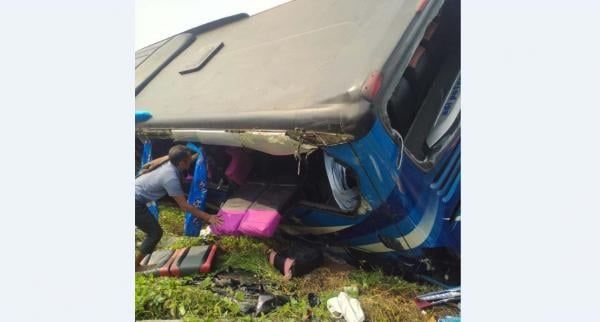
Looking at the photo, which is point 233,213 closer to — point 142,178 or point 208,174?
point 208,174

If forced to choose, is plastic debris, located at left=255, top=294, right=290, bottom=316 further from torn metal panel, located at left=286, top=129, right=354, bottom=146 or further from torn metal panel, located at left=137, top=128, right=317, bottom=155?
torn metal panel, located at left=286, top=129, right=354, bottom=146

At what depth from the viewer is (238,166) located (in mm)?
2543

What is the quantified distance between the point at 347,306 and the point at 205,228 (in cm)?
120

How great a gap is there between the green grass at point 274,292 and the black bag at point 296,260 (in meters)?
0.04

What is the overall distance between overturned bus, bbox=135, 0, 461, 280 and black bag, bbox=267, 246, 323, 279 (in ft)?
0.53

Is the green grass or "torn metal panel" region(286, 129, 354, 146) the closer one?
"torn metal panel" region(286, 129, 354, 146)

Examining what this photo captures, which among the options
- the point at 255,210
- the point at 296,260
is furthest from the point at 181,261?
the point at 296,260

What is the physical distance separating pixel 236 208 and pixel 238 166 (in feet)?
1.00

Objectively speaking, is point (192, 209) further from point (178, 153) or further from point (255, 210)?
point (255, 210)

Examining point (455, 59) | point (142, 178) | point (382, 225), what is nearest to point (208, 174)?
point (142, 178)

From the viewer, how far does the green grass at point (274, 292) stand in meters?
2.01

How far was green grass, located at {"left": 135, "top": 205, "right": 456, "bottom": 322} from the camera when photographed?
201 centimetres

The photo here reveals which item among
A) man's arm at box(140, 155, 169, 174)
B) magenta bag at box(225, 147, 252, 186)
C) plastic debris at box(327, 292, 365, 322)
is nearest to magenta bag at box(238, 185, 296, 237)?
magenta bag at box(225, 147, 252, 186)

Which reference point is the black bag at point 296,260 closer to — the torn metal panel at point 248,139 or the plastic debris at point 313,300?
the plastic debris at point 313,300
